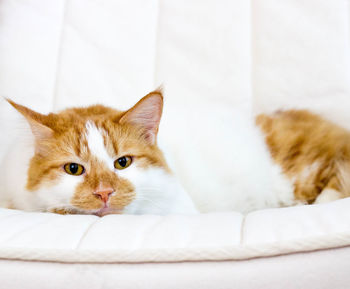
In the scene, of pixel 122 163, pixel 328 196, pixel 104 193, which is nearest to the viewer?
pixel 104 193

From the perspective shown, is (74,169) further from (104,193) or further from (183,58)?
(183,58)

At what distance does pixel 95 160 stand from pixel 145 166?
16cm

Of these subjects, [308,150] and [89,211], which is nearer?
[89,211]

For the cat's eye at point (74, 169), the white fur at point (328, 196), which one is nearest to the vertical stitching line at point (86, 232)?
the cat's eye at point (74, 169)

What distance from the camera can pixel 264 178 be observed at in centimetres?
154

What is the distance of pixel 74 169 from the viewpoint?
1191 mm

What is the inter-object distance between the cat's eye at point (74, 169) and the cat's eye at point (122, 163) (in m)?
0.10

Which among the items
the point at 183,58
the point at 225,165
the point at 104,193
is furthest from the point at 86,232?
the point at 183,58

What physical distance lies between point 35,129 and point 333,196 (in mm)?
944

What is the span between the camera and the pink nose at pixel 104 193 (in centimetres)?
111

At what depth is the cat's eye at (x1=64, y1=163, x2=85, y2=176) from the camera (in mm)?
1186

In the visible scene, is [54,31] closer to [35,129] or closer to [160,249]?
[35,129]

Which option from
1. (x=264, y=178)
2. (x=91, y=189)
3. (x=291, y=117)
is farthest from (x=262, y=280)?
(x=291, y=117)

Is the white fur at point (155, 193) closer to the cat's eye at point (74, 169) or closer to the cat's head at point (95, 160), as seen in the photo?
the cat's head at point (95, 160)
